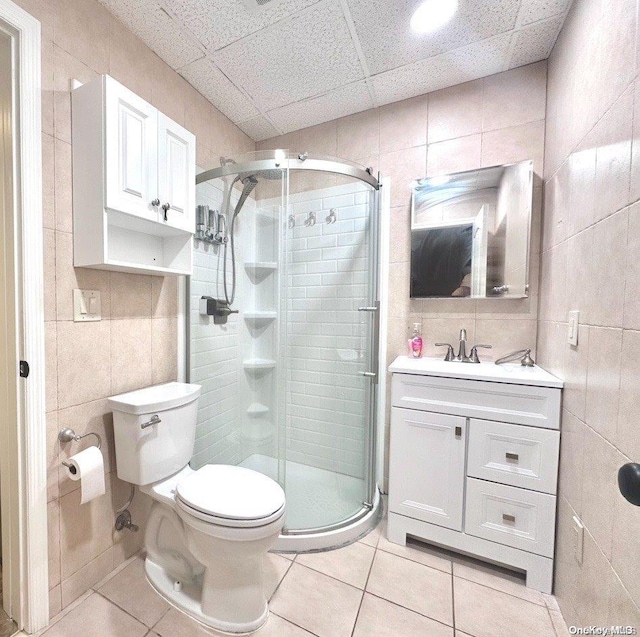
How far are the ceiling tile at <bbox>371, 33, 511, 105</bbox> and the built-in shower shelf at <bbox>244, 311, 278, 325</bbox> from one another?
4.64 feet

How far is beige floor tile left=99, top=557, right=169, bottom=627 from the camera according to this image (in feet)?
3.81

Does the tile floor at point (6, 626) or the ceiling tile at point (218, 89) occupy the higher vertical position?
the ceiling tile at point (218, 89)

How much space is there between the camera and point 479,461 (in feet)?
4.49

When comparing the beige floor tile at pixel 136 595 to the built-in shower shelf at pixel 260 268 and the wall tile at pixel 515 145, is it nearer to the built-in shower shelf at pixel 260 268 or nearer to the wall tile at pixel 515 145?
the built-in shower shelf at pixel 260 268

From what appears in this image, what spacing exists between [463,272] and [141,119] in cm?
167

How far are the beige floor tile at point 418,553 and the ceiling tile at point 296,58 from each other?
2439mm

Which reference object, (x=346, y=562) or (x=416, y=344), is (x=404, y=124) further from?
(x=346, y=562)

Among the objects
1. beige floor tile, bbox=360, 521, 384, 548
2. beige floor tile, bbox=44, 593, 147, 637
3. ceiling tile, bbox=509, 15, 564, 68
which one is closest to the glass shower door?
beige floor tile, bbox=360, 521, 384, 548

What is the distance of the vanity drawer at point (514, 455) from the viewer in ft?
4.13

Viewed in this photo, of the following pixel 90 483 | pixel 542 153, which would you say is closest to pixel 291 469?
pixel 90 483

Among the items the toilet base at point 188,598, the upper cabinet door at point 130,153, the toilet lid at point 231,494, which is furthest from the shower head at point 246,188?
the toilet base at point 188,598

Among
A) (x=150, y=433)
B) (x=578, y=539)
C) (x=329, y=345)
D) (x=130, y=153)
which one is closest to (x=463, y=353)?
(x=329, y=345)

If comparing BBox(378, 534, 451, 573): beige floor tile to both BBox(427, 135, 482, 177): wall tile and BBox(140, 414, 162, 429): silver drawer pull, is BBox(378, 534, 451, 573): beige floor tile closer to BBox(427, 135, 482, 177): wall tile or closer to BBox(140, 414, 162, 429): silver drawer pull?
BBox(140, 414, 162, 429): silver drawer pull

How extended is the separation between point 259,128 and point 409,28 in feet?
3.70
